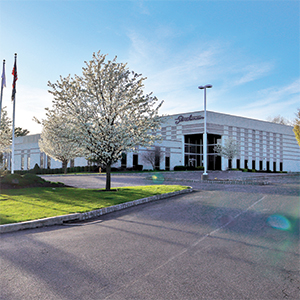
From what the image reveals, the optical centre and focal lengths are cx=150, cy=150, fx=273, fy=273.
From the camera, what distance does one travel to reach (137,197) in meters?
12.9

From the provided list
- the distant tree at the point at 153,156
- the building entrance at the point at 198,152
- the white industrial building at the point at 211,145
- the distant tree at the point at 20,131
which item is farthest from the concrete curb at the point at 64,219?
the distant tree at the point at 20,131

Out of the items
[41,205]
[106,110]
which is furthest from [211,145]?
[41,205]

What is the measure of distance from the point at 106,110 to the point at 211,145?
173 feet

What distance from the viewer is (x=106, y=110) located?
52.0 ft

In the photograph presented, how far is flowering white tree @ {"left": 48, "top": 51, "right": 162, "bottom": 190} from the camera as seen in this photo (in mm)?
15156

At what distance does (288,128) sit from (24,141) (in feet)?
232

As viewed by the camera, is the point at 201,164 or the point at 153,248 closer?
the point at 153,248

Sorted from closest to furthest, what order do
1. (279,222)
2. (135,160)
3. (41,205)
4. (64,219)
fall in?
(279,222) < (64,219) < (41,205) < (135,160)

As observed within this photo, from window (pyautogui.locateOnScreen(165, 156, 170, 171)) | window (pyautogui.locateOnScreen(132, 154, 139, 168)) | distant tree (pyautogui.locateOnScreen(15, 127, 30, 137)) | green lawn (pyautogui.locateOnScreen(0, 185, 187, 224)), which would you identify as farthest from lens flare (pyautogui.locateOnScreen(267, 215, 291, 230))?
distant tree (pyautogui.locateOnScreen(15, 127, 30, 137))

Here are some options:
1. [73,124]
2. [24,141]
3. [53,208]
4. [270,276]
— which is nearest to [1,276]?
[270,276]

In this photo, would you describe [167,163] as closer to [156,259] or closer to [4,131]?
[4,131]

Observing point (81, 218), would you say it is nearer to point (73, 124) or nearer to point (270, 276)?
point (270, 276)

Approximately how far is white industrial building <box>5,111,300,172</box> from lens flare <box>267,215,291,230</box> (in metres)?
41.7

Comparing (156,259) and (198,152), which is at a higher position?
(198,152)
